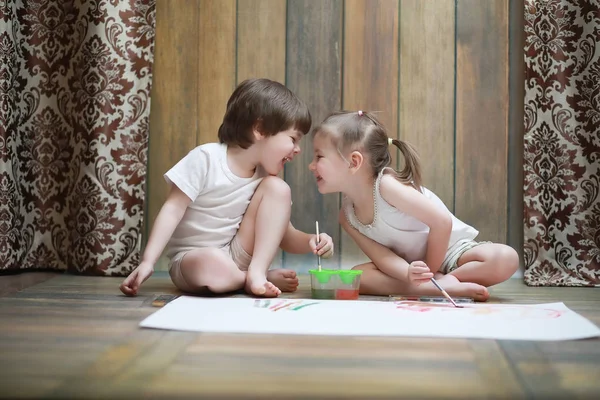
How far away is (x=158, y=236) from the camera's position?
1.37 metres

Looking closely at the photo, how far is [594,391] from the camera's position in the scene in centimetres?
67

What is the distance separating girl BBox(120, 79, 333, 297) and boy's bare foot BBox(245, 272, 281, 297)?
5cm

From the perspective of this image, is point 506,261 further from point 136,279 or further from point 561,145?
point 136,279

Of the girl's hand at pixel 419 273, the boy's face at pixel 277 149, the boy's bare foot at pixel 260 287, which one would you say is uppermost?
the boy's face at pixel 277 149

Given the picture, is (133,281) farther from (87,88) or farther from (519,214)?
(519,214)

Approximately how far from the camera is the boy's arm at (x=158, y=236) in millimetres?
1296

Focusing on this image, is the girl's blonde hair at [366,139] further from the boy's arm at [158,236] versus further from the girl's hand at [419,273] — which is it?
the boy's arm at [158,236]

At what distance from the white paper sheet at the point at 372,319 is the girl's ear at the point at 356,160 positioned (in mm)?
341

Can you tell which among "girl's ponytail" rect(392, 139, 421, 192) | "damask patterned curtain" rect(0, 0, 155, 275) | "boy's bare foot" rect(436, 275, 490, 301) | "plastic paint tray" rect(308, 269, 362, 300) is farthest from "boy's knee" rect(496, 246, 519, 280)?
"damask patterned curtain" rect(0, 0, 155, 275)

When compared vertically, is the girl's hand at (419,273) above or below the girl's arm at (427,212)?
below

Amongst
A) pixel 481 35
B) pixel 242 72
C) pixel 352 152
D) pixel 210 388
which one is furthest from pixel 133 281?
pixel 481 35

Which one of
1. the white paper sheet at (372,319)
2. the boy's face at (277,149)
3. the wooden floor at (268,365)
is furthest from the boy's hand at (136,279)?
the boy's face at (277,149)

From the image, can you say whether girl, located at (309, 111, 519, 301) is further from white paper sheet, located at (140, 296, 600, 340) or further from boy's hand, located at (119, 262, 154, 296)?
boy's hand, located at (119, 262, 154, 296)

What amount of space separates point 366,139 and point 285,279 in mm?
360
